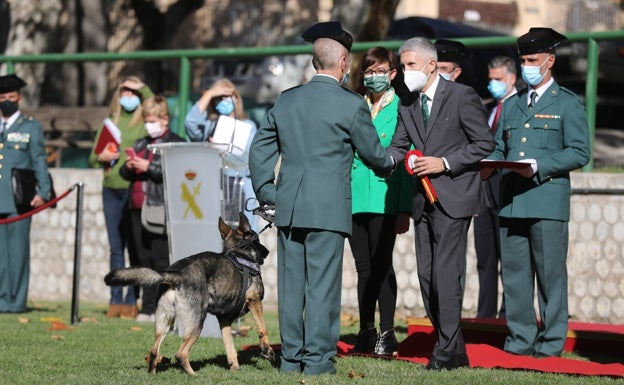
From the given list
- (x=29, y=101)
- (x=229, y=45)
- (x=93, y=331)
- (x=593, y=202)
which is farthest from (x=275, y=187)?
(x=229, y=45)

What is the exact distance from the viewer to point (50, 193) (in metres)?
14.5

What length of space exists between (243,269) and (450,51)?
3090 millimetres

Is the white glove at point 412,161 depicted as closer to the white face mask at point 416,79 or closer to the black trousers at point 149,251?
the white face mask at point 416,79

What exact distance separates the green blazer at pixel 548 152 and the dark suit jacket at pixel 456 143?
68cm

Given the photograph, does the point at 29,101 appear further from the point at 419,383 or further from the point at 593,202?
the point at 419,383

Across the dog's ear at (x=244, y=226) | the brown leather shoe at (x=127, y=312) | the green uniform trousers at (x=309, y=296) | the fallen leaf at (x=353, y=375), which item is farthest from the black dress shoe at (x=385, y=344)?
the brown leather shoe at (x=127, y=312)

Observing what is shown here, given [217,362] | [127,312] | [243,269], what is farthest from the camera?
[127,312]

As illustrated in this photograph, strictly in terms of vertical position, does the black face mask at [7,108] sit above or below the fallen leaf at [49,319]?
above

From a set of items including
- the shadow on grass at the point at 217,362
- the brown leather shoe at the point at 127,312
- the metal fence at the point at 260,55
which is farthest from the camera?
the metal fence at the point at 260,55

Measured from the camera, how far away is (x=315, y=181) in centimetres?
913

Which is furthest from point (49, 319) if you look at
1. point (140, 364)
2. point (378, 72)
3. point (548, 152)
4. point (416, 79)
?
point (548, 152)

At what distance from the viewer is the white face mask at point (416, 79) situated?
9664 mm

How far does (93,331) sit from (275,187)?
12.1 feet

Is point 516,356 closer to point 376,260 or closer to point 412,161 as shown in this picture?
point 376,260
